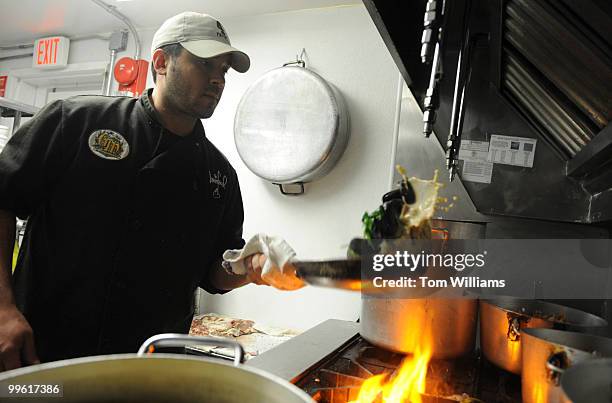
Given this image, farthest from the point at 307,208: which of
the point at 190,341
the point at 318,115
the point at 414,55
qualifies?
the point at 190,341

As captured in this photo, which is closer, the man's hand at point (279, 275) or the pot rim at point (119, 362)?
the pot rim at point (119, 362)

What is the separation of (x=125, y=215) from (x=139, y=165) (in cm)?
18

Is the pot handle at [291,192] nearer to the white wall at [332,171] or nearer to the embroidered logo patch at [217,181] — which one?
the white wall at [332,171]

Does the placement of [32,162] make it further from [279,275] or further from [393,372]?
[393,372]

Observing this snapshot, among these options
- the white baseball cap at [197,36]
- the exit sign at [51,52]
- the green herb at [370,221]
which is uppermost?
the exit sign at [51,52]

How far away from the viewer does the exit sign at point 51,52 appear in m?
3.60

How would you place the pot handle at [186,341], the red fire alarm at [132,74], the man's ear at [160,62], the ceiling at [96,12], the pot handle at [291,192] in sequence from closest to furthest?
the pot handle at [186,341]
the man's ear at [160,62]
the pot handle at [291,192]
the ceiling at [96,12]
the red fire alarm at [132,74]

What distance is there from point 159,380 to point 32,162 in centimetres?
104

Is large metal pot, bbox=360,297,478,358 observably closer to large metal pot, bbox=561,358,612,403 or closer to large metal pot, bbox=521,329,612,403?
large metal pot, bbox=521,329,612,403

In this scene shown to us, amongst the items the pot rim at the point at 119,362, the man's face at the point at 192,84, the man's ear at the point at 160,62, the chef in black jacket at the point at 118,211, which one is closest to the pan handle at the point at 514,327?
the chef in black jacket at the point at 118,211

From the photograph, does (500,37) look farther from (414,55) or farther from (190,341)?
(190,341)

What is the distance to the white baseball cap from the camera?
1.42 m

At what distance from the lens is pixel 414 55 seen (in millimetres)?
1169

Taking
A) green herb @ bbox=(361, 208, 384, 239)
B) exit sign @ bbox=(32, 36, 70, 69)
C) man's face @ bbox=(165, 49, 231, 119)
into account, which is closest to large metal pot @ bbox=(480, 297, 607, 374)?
green herb @ bbox=(361, 208, 384, 239)
